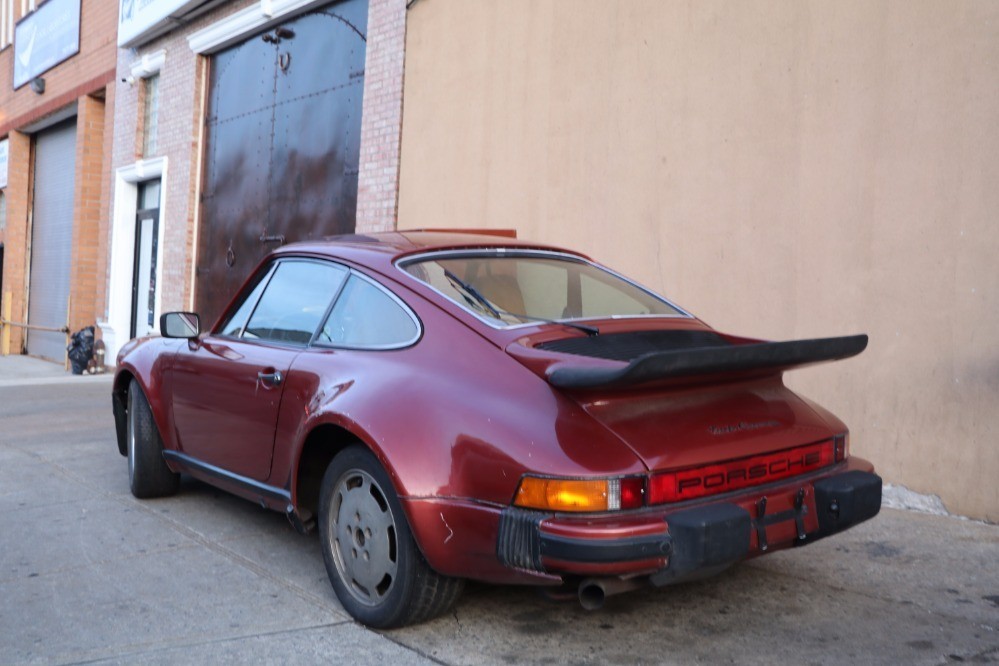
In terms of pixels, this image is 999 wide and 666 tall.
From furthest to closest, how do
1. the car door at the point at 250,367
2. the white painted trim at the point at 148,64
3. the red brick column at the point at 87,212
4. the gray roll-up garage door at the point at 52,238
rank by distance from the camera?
the gray roll-up garage door at the point at 52,238
the red brick column at the point at 87,212
the white painted trim at the point at 148,64
the car door at the point at 250,367

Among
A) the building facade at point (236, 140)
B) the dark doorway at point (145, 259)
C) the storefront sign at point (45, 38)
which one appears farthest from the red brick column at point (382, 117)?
the storefront sign at point (45, 38)

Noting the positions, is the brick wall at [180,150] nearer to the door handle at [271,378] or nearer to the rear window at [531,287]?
the door handle at [271,378]

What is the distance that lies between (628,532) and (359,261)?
182 cm

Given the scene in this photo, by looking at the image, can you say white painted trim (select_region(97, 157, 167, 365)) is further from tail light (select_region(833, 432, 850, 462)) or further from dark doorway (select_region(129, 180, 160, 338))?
tail light (select_region(833, 432, 850, 462))

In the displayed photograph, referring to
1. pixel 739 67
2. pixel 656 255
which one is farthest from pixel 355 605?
pixel 739 67

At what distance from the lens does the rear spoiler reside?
9.80ft

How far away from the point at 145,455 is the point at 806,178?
168 inches

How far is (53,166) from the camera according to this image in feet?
63.2

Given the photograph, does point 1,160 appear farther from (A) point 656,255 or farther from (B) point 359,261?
(B) point 359,261

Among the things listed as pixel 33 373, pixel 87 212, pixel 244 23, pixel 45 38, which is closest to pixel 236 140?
pixel 244 23

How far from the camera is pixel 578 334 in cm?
368

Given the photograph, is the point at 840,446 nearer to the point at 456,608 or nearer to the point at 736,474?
the point at 736,474

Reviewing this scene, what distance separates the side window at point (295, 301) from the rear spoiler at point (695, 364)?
143cm

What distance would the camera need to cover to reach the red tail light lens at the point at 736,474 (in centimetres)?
313
